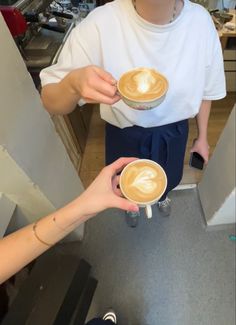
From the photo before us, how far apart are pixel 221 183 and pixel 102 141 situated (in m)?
1.04

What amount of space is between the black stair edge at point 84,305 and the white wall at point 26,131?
43 centimetres

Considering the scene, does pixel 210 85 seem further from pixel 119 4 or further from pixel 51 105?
pixel 51 105

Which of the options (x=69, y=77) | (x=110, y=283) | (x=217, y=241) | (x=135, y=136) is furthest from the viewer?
(x=217, y=241)

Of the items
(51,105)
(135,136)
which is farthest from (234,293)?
(51,105)

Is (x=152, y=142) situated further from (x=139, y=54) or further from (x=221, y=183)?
(x=221, y=183)

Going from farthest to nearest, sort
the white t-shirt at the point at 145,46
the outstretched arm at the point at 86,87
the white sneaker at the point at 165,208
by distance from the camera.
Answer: the white sneaker at the point at 165,208 < the white t-shirt at the point at 145,46 < the outstretched arm at the point at 86,87

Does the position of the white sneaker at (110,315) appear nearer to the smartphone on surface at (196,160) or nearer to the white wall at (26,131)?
the white wall at (26,131)

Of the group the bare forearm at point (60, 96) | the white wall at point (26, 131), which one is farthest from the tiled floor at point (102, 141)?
the bare forearm at point (60, 96)

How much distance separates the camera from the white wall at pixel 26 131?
0.66 metres

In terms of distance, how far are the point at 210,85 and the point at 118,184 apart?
531 millimetres

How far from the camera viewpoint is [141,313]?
1.24 m

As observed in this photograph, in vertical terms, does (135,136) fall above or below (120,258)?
above

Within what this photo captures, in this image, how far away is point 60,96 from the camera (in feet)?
2.40

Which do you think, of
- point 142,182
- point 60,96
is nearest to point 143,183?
point 142,182
